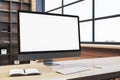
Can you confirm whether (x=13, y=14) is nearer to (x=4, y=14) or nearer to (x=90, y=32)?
(x=4, y=14)

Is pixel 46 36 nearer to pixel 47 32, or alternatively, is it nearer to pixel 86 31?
pixel 47 32

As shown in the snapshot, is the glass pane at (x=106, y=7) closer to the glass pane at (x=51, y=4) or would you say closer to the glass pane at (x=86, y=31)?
the glass pane at (x=86, y=31)

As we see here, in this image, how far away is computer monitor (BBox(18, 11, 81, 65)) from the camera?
1.29 metres

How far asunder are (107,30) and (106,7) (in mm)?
469

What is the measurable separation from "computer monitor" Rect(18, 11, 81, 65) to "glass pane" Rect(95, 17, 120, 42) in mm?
1809

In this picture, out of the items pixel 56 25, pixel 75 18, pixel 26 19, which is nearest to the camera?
pixel 26 19

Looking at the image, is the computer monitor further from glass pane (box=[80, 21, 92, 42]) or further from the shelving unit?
the shelving unit

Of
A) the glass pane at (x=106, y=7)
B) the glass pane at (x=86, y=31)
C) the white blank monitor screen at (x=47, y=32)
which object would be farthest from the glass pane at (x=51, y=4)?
the white blank monitor screen at (x=47, y=32)

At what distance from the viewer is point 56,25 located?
1462 mm

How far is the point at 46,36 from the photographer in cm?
140

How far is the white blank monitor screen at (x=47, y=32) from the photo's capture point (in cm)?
130

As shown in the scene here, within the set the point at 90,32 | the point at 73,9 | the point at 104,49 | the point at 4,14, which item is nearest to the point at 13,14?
the point at 4,14

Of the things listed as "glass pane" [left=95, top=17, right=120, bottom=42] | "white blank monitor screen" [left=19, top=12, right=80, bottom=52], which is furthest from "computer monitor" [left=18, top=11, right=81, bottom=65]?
"glass pane" [left=95, top=17, right=120, bottom=42]

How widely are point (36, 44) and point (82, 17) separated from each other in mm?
2869
